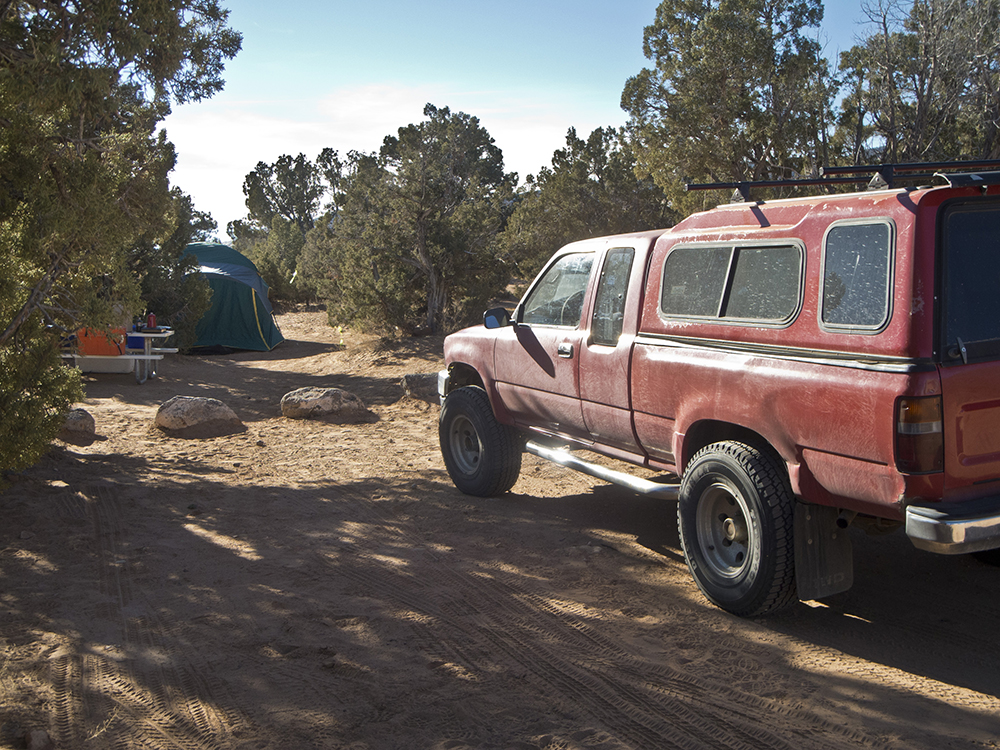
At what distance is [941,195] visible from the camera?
3541 millimetres

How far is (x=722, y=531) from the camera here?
4.49 meters

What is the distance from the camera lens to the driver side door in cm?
569

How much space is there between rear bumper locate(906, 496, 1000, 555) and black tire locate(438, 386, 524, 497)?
3.64 meters

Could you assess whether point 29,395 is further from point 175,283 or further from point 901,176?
point 175,283

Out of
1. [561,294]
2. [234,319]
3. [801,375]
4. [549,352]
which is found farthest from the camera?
[234,319]

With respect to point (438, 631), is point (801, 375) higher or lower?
higher

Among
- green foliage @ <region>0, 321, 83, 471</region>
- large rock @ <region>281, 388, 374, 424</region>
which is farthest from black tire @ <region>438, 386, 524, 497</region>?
large rock @ <region>281, 388, 374, 424</region>

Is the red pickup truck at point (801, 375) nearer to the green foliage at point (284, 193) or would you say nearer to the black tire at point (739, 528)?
the black tire at point (739, 528)

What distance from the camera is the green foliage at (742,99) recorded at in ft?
55.1

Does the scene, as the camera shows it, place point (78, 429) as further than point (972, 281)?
Yes

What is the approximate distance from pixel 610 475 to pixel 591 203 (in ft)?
68.1

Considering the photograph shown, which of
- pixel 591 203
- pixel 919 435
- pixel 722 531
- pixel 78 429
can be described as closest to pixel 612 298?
pixel 722 531

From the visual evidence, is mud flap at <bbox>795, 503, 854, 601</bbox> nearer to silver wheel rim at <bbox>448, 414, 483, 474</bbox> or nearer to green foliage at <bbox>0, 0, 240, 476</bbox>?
silver wheel rim at <bbox>448, 414, 483, 474</bbox>

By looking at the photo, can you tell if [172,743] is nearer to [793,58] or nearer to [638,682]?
[638,682]
